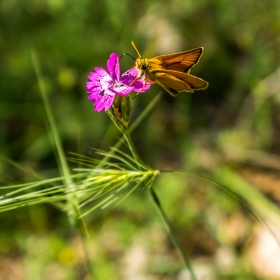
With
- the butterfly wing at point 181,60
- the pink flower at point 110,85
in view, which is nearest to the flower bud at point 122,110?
the pink flower at point 110,85

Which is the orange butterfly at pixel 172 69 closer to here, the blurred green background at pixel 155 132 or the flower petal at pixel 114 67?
the flower petal at pixel 114 67

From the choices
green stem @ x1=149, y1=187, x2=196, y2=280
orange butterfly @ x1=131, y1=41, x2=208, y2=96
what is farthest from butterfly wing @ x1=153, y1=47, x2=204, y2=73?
green stem @ x1=149, y1=187, x2=196, y2=280

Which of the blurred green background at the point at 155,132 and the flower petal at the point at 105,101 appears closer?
the flower petal at the point at 105,101

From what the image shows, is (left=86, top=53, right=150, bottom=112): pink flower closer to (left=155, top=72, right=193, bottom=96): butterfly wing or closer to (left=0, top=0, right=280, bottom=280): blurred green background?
(left=155, top=72, right=193, bottom=96): butterfly wing

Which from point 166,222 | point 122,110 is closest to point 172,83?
point 122,110

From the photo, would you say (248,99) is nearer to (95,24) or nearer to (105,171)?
(95,24)

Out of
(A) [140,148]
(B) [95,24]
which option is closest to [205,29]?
(B) [95,24]
